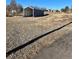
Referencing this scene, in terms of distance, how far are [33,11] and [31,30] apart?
0.53 feet

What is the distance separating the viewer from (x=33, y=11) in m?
1.51

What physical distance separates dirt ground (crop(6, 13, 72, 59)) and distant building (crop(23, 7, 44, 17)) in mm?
35

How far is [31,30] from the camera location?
150cm

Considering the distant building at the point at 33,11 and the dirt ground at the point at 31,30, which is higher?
the distant building at the point at 33,11

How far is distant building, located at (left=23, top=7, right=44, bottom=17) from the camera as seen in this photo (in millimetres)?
1484

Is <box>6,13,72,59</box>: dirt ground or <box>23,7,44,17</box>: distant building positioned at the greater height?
<box>23,7,44,17</box>: distant building

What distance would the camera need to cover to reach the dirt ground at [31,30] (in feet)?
4.71

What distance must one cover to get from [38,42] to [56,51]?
170 millimetres

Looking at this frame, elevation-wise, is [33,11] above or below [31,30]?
above

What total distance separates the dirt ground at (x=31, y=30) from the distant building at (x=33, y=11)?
0.03 metres

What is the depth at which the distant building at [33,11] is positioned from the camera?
4.87 ft
